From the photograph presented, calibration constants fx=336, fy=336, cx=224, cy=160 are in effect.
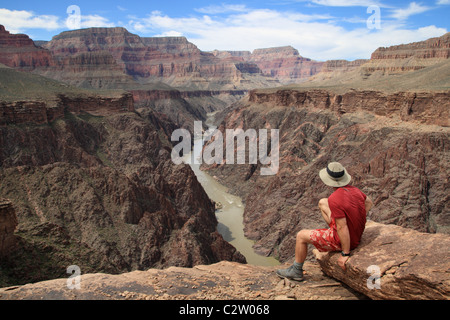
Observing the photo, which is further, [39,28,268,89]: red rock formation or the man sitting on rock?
[39,28,268,89]: red rock formation

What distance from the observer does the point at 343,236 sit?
23.3 feet

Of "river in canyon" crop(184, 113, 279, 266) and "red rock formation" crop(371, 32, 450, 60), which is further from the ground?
"red rock formation" crop(371, 32, 450, 60)

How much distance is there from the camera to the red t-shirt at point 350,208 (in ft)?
23.0

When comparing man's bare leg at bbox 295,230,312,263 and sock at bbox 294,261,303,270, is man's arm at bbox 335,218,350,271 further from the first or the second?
sock at bbox 294,261,303,270

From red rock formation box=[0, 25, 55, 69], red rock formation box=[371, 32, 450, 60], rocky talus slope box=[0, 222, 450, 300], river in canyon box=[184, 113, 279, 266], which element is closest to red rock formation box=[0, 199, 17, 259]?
rocky talus slope box=[0, 222, 450, 300]

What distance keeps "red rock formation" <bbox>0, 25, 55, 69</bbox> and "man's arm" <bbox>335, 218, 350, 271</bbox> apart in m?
139

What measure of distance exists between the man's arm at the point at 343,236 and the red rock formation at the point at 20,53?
13918 centimetres

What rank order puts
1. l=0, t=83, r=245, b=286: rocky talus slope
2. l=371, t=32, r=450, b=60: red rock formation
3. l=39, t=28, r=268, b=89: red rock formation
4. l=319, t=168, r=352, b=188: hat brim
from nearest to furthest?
l=319, t=168, r=352, b=188: hat brim < l=0, t=83, r=245, b=286: rocky talus slope < l=371, t=32, r=450, b=60: red rock formation < l=39, t=28, r=268, b=89: red rock formation

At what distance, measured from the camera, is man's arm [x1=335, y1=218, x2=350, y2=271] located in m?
7.03

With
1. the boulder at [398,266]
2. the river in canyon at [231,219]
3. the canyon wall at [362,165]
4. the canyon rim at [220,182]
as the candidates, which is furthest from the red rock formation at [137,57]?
the boulder at [398,266]

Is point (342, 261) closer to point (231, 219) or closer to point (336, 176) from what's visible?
point (336, 176)

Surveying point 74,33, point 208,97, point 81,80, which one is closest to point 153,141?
point 81,80

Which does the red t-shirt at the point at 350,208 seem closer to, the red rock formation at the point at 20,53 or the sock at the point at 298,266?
the sock at the point at 298,266

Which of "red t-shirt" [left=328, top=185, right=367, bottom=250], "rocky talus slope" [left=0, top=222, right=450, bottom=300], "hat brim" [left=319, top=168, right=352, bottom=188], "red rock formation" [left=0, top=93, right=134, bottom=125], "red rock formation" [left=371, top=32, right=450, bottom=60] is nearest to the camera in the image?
"rocky talus slope" [left=0, top=222, right=450, bottom=300]
